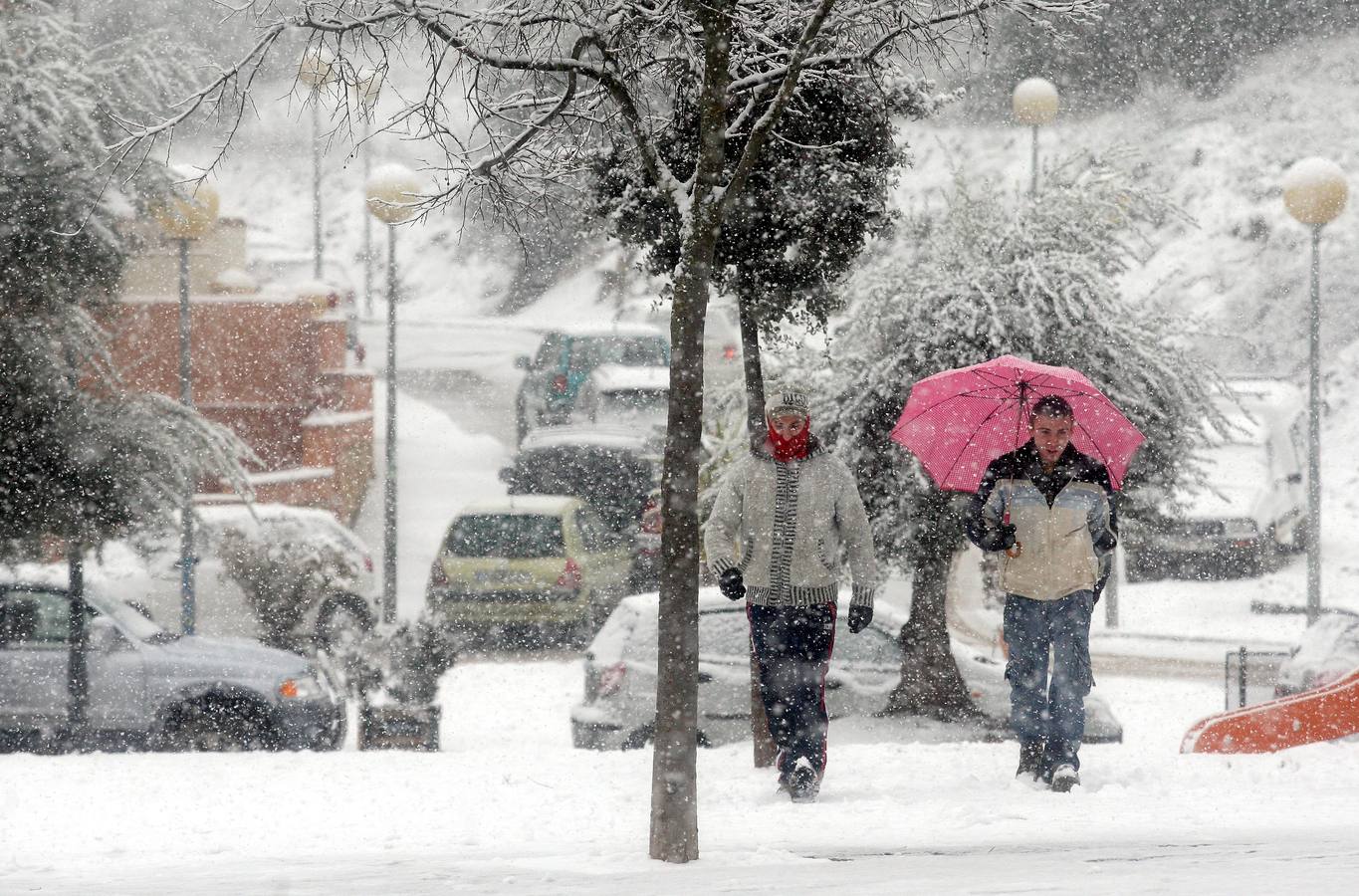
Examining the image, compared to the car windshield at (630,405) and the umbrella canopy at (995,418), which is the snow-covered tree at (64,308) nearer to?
the umbrella canopy at (995,418)

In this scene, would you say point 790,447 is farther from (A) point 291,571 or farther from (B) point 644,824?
(A) point 291,571

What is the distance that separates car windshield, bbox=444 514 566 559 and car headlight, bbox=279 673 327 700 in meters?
6.35

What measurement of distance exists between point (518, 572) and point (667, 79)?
419 inches

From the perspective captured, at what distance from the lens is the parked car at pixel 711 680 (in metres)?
10.3

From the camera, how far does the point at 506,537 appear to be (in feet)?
56.9

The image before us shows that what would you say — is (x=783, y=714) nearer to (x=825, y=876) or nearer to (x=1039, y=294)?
(x=825, y=876)

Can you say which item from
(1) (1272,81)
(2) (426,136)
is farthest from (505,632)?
(1) (1272,81)

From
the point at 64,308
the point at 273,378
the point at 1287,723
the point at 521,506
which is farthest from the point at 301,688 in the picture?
the point at 273,378

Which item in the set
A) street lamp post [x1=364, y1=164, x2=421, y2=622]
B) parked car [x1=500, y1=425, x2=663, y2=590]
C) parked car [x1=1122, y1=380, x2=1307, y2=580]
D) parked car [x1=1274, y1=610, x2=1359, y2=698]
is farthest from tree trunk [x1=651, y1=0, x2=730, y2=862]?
parked car [x1=500, y1=425, x2=663, y2=590]

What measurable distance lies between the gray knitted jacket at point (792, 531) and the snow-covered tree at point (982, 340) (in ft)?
13.9

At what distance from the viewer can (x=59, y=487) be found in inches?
408

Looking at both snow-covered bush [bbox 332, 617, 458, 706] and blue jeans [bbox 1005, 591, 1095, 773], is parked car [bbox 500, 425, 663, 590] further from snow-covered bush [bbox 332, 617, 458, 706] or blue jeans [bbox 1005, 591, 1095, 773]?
blue jeans [bbox 1005, 591, 1095, 773]

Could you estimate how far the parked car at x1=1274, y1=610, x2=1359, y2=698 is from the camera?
31.6ft

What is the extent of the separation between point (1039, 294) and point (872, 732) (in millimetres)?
3167
